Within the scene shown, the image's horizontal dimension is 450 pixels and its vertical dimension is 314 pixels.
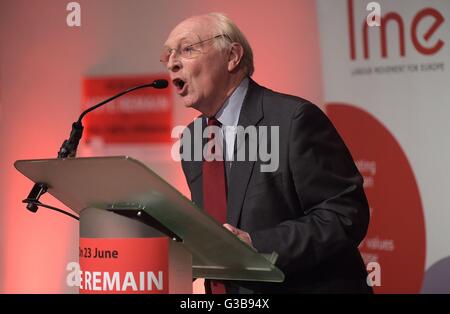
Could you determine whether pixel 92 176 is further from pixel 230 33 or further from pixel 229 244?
pixel 230 33

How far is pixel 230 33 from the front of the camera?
2.32 meters

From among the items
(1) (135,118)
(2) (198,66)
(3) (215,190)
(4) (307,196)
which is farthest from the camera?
(1) (135,118)

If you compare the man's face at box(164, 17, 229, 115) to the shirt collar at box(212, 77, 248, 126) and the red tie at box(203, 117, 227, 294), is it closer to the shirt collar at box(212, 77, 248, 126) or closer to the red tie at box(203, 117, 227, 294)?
the shirt collar at box(212, 77, 248, 126)

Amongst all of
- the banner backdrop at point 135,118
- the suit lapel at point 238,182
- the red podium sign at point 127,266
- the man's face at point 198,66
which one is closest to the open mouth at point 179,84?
the man's face at point 198,66

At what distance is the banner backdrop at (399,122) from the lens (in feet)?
12.0

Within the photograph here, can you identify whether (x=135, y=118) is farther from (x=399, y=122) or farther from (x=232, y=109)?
(x=232, y=109)

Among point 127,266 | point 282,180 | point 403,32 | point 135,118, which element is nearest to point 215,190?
point 282,180

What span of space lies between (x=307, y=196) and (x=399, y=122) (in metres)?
1.91

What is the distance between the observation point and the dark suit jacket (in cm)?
197

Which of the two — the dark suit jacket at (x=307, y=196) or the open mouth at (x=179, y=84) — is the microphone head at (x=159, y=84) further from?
the dark suit jacket at (x=307, y=196)

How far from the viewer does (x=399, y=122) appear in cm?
374

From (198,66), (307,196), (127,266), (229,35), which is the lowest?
(127,266)
